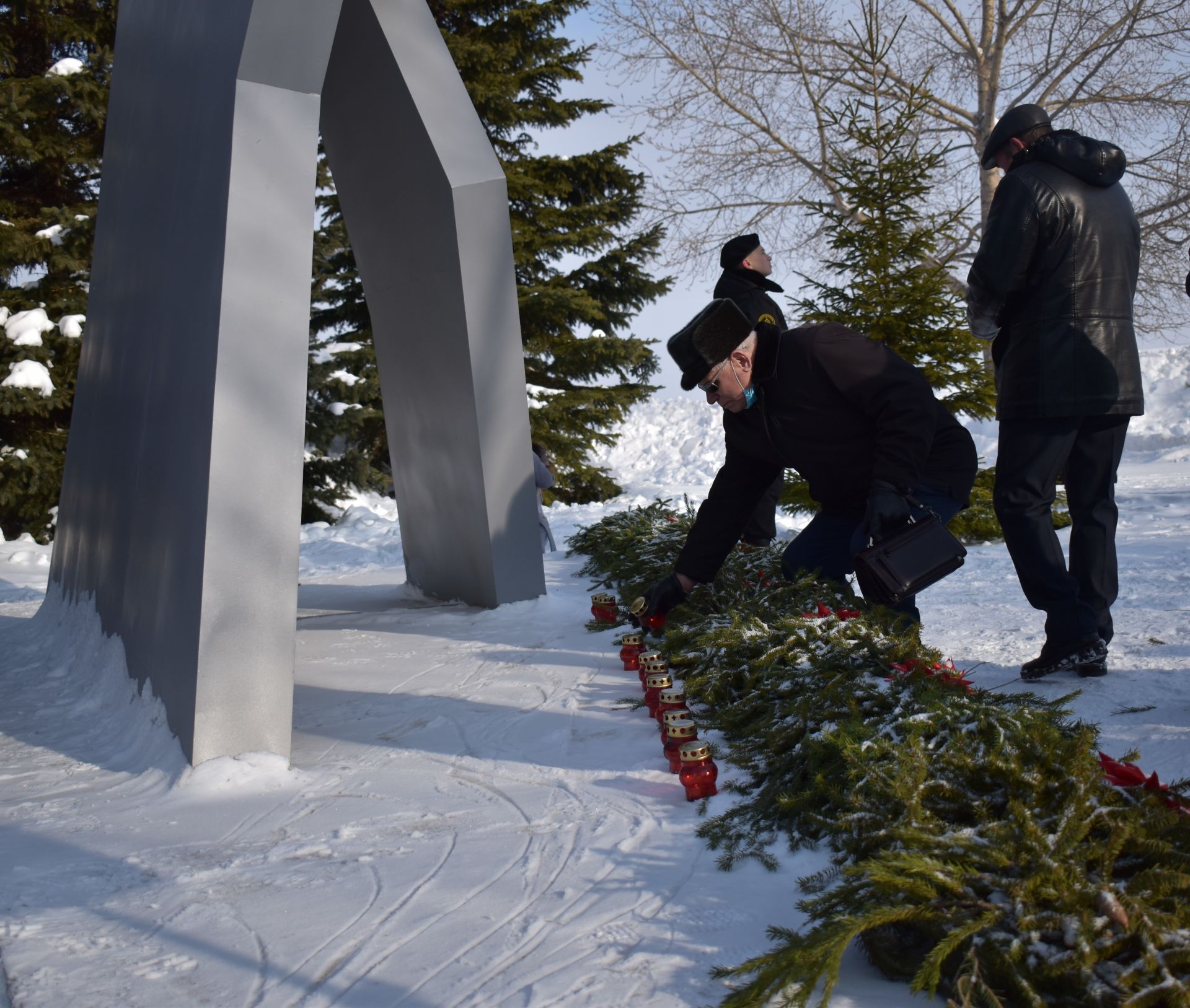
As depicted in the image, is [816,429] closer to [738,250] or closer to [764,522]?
[738,250]

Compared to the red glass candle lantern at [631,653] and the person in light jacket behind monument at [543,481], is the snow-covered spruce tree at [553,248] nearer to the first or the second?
the person in light jacket behind monument at [543,481]

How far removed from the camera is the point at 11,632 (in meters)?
6.14

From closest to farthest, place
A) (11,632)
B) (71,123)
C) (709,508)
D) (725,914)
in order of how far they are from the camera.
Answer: (725,914)
(709,508)
(11,632)
(71,123)

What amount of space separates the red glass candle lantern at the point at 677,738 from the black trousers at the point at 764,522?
11.3ft

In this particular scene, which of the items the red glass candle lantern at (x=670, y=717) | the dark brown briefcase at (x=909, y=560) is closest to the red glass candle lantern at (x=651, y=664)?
the red glass candle lantern at (x=670, y=717)

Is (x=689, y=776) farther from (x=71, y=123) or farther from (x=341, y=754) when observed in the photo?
(x=71, y=123)

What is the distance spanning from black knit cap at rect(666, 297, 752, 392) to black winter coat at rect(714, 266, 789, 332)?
81.7 inches

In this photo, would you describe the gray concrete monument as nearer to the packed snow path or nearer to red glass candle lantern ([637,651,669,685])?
the packed snow path

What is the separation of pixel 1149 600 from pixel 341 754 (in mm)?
3911

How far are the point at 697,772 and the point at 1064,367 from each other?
213 centimetres

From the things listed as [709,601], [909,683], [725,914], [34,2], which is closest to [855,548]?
[909,683]

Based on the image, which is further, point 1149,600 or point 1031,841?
point 1149,600

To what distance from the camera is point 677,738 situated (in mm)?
2855

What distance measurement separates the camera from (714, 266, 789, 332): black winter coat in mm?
5566
